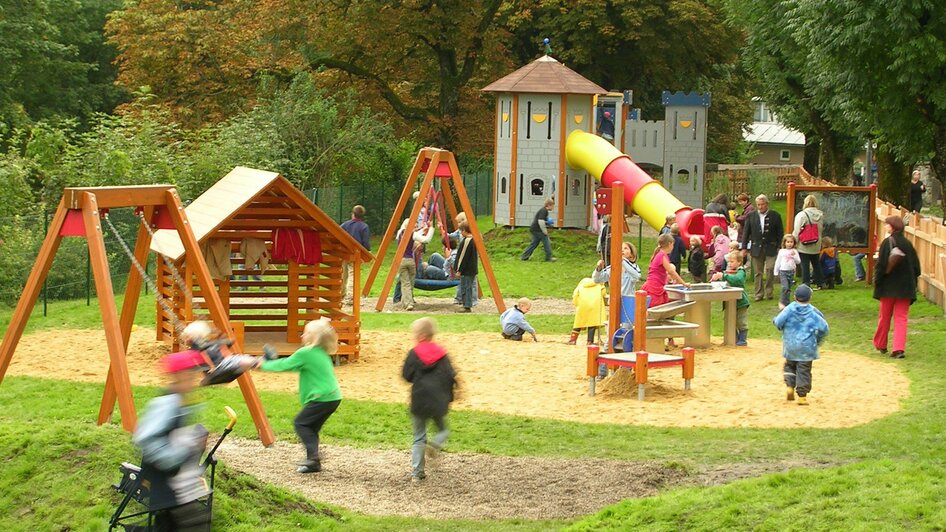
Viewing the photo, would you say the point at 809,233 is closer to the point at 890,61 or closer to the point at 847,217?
the point at 847,217

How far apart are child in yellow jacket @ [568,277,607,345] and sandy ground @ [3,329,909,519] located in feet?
1.23

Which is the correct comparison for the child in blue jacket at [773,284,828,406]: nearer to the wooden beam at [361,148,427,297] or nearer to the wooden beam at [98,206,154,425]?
the wooden beam at [98,206,154,425]

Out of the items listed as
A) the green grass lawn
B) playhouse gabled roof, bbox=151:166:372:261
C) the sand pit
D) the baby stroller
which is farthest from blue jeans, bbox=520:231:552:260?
the baby stroller

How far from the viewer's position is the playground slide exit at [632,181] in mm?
26938

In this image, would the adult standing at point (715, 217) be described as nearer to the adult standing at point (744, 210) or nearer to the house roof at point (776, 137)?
the adult standing at point (744, 210)

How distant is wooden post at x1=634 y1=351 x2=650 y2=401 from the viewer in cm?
1557

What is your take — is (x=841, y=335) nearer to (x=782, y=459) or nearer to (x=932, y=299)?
(x=932, y=299)

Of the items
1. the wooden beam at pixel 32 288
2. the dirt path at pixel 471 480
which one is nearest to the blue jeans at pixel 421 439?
the dirt path at pixel 471 480

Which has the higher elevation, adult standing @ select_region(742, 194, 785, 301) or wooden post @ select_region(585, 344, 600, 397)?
adult standing @ select_region(742, 194, 785, 301)

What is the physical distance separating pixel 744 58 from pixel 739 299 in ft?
91.1

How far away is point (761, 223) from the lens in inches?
975

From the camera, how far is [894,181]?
38188 millimetres

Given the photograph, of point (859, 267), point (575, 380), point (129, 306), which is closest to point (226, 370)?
point (129, 306)

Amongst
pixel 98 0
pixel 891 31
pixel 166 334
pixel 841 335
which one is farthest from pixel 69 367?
pixel 98 0
